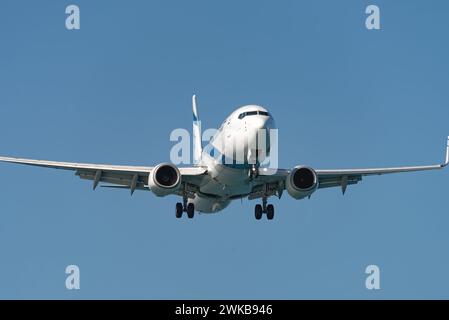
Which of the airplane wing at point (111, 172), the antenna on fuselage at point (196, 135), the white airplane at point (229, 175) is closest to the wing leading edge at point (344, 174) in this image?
the white airplane at point (229, 175)

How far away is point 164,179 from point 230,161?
3.68 metres

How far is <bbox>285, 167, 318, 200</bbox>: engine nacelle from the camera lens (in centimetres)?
4756

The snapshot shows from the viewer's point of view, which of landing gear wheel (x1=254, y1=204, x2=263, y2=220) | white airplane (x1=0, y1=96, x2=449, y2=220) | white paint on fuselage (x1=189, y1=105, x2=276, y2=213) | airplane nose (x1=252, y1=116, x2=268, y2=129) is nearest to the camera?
airplane nose (x1=252, y1=116, x2=268, y2=129)

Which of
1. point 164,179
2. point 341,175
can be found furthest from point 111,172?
point 341,175

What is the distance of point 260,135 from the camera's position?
144 ft

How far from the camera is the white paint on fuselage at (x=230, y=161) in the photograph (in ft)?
145

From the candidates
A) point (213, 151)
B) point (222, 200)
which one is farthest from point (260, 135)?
point (222, 200)

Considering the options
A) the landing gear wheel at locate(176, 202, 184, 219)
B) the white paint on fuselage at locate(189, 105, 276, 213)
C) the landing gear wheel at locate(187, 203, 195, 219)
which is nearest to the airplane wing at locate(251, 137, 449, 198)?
the white paint on fuselage at locate(189, 105, 276, 213)

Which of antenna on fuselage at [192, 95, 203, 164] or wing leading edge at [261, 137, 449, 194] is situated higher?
antenna on fuselage at [192, 95, 203, 164]

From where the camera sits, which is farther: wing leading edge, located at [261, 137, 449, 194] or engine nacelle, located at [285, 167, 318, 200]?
wing leading edge, located at [261, 137, 449, 194]

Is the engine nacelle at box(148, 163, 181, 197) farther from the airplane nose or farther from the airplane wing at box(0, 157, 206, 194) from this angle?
the airplane nose

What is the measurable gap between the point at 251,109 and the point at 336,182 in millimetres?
10501

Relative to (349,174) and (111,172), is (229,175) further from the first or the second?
(349,174)
